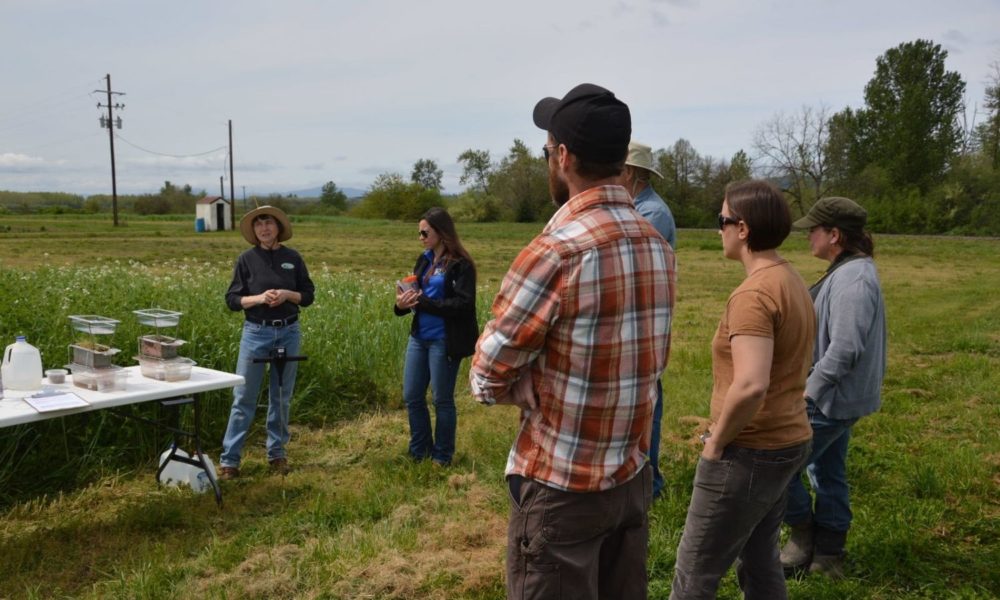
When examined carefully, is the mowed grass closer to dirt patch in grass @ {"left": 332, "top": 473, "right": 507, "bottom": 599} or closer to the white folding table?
dirt patch in grass @ {"left": 332, "top": 473, "right": 507, "bottom": 599}

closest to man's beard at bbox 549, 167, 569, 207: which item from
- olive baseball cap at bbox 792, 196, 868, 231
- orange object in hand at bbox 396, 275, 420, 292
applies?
olive baseball cap at bbox 792, 196, 868, 231

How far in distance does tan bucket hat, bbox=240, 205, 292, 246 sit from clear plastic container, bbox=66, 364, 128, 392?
1.35 meters

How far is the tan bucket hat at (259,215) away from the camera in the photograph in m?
5.41

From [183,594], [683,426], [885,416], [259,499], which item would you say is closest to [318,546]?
[183,594]

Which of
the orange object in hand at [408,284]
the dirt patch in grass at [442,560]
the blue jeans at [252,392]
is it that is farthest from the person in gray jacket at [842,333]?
the blue jeans at [252,392]

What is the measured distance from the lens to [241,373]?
213 inches

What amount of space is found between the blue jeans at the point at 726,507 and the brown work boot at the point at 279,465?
353 cm

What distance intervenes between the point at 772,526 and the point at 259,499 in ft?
11.0

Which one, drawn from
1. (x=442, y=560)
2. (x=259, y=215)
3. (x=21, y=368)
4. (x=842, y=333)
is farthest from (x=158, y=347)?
(x=842, y=333)

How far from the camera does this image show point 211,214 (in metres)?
53.8

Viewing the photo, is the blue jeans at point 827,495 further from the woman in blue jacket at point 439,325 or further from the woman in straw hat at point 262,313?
the woman in straw hat at point 262,313

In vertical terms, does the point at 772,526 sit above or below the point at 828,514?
above

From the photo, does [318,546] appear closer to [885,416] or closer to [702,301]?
[885,416]

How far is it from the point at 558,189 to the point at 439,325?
334 centimetres
